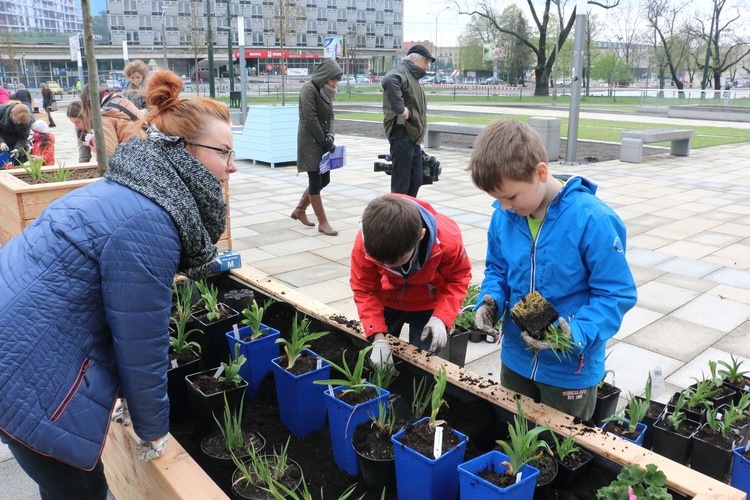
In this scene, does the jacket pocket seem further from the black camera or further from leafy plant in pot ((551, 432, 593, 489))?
the black camera

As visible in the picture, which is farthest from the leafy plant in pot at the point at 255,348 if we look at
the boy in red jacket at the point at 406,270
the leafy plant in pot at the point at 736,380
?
the leafy plant in pot at the point at 736,380

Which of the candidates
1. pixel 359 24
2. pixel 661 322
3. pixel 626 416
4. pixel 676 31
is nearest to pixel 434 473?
pixel 626 416

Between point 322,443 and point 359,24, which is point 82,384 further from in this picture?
point 359,24

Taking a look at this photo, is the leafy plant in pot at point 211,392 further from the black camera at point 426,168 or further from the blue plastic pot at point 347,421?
the black camera at point 426,168

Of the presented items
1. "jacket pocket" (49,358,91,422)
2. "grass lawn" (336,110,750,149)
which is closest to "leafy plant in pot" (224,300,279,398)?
"jacket pocket" (49,358,91,422)

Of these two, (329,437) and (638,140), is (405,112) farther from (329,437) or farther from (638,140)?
(638,140)

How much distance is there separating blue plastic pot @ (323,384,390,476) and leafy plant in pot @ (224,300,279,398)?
0.57 m

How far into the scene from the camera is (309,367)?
2.55 m

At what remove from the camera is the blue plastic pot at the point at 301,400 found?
241 cm

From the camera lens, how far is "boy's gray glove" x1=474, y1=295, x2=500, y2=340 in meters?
2.27

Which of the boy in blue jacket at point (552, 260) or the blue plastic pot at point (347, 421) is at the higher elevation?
the boy in blue jacket at point (552, 260)

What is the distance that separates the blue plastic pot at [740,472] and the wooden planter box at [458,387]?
52 centimetres

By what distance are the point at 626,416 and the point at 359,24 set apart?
3875 inches

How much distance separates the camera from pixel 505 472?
1830 mm
